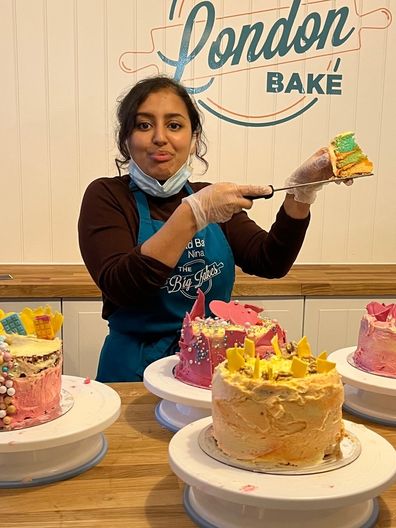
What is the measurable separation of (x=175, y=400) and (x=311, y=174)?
78cm

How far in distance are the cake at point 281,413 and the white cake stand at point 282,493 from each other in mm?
33

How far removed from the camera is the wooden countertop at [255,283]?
7.19 feet

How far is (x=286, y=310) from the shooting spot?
2.32 m

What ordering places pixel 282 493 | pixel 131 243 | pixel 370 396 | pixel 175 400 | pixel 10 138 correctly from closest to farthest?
pixel 282 493 → pixel 175 400 → pixel 370 396 → pixel 131 243 → pixel 10 138

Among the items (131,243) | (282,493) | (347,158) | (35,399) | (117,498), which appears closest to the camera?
(282,493)

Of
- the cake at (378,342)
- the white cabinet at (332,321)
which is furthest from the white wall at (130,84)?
the cake at (378,342)

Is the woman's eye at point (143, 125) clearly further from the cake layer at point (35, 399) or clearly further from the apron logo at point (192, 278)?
the cake layer at point (35, 399)

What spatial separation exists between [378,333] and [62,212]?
1727 mm

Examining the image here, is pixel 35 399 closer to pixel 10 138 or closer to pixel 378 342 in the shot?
pixel 378 342

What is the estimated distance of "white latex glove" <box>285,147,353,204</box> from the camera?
5.04 feet

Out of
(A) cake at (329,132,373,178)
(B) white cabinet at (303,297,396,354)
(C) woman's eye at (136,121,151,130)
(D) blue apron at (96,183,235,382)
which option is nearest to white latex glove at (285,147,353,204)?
(A) cake at (329,132,373,178)

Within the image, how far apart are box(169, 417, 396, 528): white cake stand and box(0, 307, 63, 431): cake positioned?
0.81 feet

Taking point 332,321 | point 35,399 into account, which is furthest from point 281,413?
point 332,321

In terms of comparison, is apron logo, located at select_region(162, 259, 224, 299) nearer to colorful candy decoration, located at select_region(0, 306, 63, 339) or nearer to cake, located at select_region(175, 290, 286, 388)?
cake, located at select_region(175, 290, 286, 388)
